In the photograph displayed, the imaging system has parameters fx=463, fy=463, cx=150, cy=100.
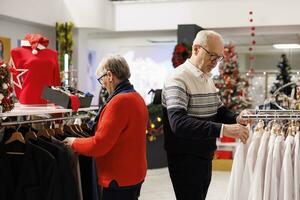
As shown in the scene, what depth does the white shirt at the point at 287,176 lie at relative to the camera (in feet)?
8.87

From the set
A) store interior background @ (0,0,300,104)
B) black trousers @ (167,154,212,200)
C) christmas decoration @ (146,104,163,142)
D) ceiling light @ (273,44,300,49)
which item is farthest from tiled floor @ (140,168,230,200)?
ceiling light @ (273,44,300,49)

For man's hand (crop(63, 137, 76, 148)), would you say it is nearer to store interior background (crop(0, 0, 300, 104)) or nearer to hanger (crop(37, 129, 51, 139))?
hanger (crop(37, 129, 51, 139))

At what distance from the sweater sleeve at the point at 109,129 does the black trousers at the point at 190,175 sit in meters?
0.45

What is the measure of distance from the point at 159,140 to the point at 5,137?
17.3 ft

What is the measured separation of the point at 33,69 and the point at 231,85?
18.7ft

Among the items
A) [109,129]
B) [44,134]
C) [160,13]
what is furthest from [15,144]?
[160,13]

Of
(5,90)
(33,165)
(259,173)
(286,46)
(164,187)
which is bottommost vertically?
(164,187)

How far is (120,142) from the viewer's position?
2.73 m

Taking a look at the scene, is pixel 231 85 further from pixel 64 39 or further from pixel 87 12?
pixel 64 39

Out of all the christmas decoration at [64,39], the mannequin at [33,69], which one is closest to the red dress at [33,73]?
the mannequin at [33,69]

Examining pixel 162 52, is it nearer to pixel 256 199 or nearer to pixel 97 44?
pixel 97 44

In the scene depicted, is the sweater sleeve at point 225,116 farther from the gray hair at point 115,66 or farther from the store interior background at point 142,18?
the store interior background at point 142,18

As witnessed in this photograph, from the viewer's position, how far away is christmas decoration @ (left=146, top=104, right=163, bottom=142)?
25.1ft

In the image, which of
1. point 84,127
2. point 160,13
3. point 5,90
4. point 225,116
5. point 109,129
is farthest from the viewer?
point 160,13
